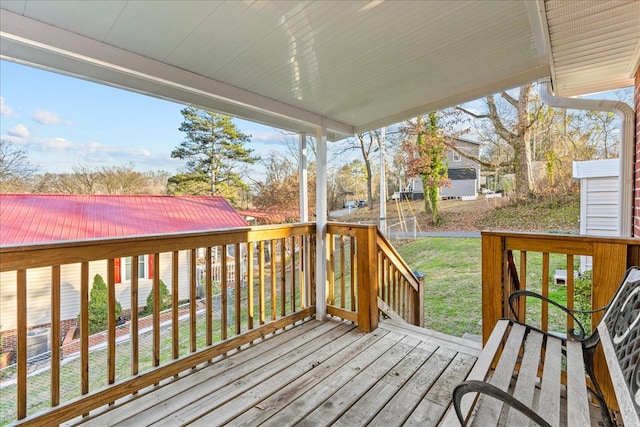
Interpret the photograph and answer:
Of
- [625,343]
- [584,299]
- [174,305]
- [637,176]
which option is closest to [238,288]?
[174,305]

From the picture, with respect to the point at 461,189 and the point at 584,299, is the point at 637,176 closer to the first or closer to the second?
the point at 584,299

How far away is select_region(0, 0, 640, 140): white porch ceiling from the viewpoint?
1.50m

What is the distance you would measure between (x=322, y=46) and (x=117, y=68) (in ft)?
4.21

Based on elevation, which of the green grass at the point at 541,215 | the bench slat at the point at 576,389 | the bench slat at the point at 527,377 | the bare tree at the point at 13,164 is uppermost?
the bare tree at the point at 13,164

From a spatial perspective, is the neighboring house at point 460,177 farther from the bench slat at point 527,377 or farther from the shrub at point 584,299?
the bench slat at point 527,377

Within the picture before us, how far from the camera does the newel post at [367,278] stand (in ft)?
9.58

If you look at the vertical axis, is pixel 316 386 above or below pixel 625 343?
below

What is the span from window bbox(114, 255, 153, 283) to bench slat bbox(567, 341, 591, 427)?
2.43 m

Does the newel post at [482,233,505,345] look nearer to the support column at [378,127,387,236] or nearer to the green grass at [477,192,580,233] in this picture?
the green grass at [477,192,580,233]

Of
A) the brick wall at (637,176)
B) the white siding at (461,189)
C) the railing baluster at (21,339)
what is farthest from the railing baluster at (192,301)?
the white siding at (461,189)

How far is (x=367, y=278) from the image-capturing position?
294 cm

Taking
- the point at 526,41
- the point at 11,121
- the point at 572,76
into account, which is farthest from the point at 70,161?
the point at 572,76

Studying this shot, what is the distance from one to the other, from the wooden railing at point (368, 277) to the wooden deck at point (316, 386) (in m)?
0.30

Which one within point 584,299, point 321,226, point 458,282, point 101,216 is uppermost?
point 101,216
